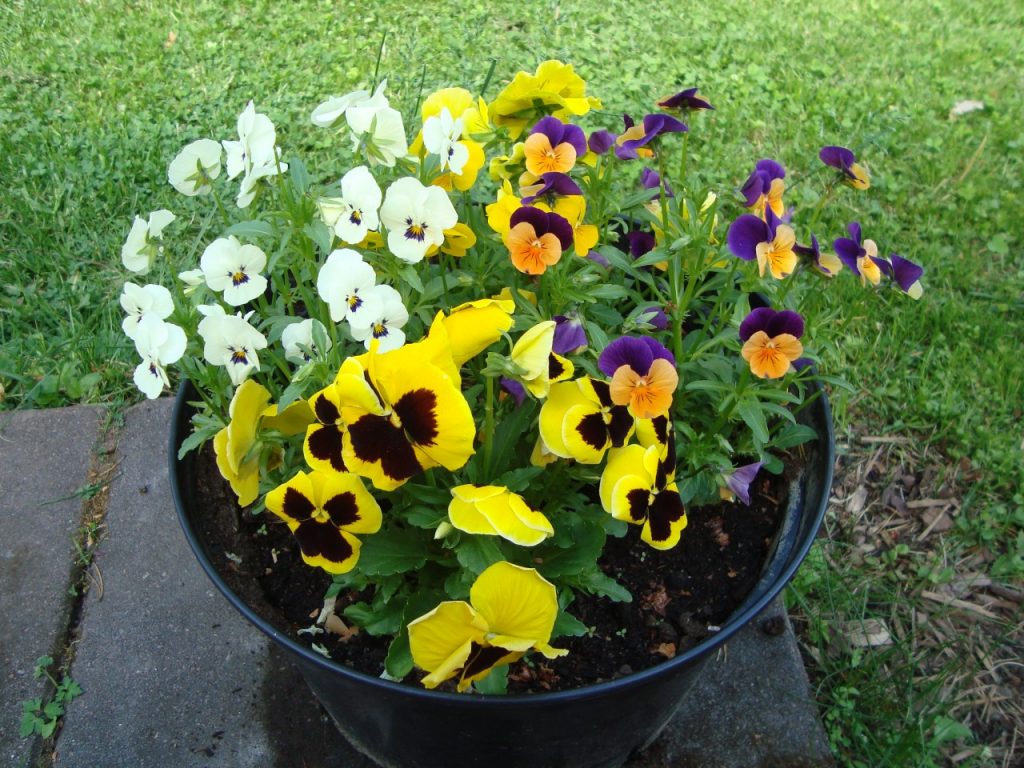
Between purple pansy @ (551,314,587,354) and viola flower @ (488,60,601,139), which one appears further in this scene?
viola flower @ (488,60,601,139)

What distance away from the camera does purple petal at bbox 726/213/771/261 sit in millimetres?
1367

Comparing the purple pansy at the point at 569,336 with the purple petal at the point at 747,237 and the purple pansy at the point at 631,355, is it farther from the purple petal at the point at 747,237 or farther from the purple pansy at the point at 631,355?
the purple petal at the point at 747,237

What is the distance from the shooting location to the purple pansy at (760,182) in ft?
5.05

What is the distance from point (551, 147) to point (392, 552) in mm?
693

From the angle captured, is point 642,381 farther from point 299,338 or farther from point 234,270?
point 234,270

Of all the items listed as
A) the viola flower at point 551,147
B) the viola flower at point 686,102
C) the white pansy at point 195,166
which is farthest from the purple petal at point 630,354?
the white pansy at point 195,166

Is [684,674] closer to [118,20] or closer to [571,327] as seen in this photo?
[571,327]

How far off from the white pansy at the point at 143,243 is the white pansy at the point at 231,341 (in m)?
0.20

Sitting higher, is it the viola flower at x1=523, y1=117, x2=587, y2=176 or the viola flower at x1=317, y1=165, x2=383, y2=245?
the viola flower at x1=317, y1=165, x2=383, y2=245

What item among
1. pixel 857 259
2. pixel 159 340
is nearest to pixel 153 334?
pixel 159 340

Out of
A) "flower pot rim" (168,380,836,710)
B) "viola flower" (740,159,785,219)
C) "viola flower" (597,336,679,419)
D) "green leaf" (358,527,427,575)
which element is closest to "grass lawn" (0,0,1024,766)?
"viola flower" (740,159,785,219)

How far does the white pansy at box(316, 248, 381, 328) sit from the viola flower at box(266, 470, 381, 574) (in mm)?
222

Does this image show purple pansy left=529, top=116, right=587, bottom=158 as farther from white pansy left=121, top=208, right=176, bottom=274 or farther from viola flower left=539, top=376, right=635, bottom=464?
white pansy left=121, top=208, right=176, bottom=274

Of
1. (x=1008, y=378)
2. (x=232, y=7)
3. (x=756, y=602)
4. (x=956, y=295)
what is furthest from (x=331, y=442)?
(x=232, y=7)
